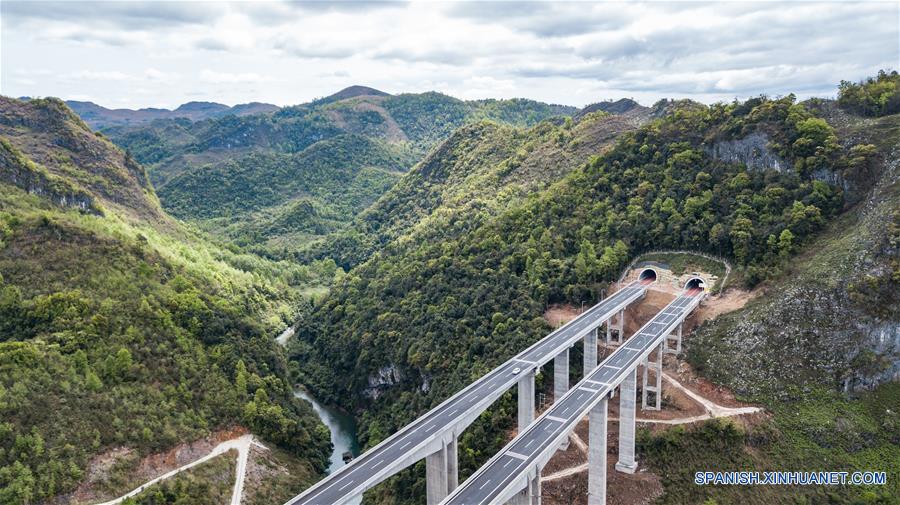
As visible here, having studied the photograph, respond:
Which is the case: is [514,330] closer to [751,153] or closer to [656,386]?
[656,386]

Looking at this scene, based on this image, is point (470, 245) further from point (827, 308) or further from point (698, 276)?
point (827, 308)

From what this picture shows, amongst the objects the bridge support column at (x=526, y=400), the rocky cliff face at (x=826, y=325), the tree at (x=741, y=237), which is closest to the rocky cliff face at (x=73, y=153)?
the bridge support column at (x=526, y=400)

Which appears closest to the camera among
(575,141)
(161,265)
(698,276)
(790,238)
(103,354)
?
(103,354)

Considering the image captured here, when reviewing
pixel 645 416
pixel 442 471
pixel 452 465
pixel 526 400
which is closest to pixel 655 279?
pixel 645 416

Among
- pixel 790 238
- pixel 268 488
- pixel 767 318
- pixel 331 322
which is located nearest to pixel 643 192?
pixel 790 238

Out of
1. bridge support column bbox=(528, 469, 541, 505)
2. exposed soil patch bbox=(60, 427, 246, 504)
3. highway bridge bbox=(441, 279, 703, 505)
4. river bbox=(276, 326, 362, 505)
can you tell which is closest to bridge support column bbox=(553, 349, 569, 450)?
highway bridge bbox=(441, 279, 703, 505)

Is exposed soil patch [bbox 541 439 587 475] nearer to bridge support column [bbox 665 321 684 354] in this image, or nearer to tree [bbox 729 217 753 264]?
bridge support column [bbox 665 321 684 354]
